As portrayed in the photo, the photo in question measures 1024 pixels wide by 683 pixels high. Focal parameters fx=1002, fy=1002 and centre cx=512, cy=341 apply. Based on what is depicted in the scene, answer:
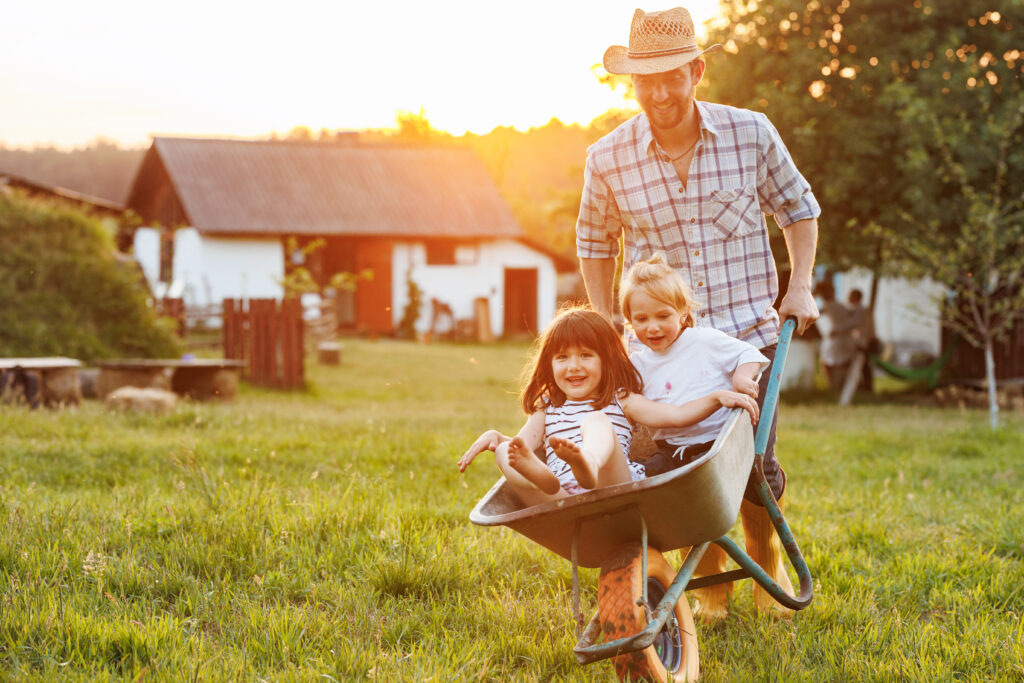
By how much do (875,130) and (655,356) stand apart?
11.8 m

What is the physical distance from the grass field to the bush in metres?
7.47

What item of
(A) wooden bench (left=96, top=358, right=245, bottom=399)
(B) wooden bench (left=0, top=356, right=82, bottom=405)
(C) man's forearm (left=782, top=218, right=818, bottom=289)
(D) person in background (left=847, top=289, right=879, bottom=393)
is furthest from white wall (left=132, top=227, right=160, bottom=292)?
(C) man's forearm (left=782, top=218, right=818, bottom=289)

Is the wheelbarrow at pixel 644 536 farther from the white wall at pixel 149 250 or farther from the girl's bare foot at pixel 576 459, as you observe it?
the white wall at pixel 149 250

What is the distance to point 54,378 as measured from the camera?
10.2 metres

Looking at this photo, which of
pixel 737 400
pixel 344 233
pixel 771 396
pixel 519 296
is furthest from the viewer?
pixel 519 296

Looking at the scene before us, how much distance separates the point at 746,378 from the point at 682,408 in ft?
0.73

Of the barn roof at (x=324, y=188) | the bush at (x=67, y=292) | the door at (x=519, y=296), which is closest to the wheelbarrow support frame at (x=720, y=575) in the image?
the bush at (x=67, y=292)

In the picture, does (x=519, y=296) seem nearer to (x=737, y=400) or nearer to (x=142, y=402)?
(x=142, y=402)

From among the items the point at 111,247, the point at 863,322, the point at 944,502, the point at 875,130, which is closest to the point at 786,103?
the point at 875,130

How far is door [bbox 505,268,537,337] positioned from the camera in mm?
32906

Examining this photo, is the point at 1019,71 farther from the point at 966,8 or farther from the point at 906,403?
the point at 906,403

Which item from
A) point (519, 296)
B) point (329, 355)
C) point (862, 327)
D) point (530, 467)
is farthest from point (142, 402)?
point (519, 296)

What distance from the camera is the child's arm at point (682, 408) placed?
308cm

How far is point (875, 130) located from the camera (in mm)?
13906
